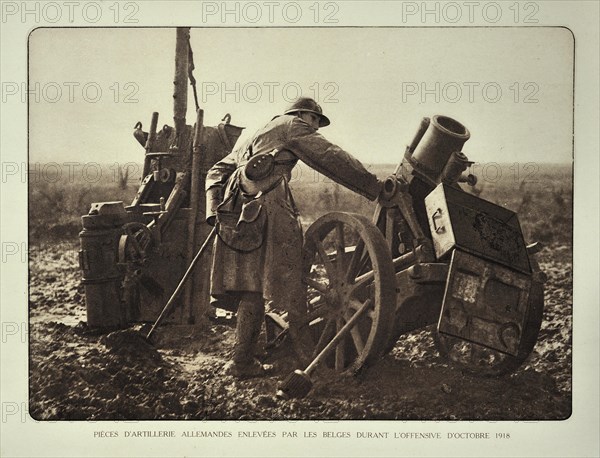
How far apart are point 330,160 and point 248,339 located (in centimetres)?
109

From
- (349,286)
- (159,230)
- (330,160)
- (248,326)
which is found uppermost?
(330,160)

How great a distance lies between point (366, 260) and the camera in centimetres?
481

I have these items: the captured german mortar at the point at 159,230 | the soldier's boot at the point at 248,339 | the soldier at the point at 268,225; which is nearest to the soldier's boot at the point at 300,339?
the soldier at the point at 268,225

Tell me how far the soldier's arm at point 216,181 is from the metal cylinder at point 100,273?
1.84ft

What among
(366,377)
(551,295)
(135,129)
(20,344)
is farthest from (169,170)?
(551,295)

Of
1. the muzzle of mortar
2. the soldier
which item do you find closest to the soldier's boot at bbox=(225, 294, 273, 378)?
the soldier

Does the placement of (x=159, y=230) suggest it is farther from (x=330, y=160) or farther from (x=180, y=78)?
(x=330, y=160)

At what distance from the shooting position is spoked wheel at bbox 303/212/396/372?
461 centimetres

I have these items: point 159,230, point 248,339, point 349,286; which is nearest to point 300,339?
point 248,339

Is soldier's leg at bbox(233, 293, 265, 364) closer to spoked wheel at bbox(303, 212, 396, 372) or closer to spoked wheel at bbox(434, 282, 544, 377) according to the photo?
spoked wheel at bbox(303, 212, 396, 372)

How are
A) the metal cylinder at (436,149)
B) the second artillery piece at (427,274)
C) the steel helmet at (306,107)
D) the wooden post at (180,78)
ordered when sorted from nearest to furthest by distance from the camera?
the second artillery piece at (427,274) → the metal cylinder at (436,149) → the steel helmet at (306,107) → the wooden post at (180,78)

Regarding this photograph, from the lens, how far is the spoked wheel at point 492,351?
15.7 ft

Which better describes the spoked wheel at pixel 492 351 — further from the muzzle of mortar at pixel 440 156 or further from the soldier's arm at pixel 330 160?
the soldier's arm at pixel 330 160

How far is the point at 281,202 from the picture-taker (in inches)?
190
